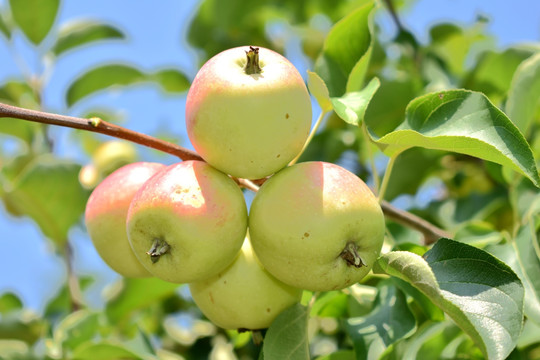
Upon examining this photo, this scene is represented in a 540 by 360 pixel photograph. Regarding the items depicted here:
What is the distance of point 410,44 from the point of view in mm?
2221

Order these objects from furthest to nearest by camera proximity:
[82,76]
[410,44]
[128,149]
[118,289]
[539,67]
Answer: [128,149] → [82,76] → [410,44] → [118,289] → [539,67]

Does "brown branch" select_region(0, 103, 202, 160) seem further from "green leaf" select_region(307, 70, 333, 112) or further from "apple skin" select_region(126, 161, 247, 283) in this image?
"green leaf" select_region(307, 70, 333, 112)

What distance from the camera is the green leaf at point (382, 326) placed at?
1.09 m

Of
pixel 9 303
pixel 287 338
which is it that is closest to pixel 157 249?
pixel 287 338

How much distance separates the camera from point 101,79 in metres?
2.45

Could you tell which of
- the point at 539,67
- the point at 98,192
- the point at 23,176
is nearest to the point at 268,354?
the point at 98,192

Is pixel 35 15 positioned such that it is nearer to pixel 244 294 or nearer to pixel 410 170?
pixel 410 170

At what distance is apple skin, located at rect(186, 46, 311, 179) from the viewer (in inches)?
37.3

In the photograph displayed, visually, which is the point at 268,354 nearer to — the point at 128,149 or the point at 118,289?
the point at 118,289

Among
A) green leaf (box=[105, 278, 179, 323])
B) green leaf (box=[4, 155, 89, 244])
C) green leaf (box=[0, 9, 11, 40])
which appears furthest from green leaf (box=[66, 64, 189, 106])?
green leaf (box=[105, 278, 179, 323])

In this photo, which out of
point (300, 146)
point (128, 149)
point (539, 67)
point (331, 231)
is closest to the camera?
point (331, 231)

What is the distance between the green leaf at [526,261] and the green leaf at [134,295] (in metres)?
0.92

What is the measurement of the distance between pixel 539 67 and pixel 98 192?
3.33ft

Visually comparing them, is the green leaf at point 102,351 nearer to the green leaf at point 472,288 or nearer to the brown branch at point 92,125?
the brown branch at point 92,125
